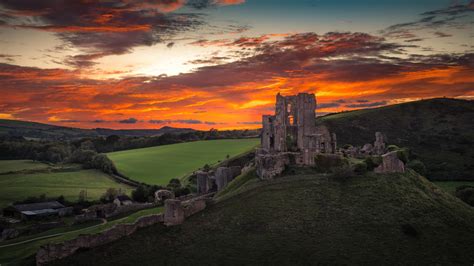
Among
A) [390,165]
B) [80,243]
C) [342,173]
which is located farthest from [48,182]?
[390,165]

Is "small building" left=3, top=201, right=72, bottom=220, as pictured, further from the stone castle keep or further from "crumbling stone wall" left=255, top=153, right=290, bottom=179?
"crumbling stone wall" left=255, top=153, right=290, bottom=179

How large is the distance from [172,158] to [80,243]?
86.2 metres

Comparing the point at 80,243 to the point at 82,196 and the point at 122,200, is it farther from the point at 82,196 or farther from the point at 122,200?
the point at 82,196

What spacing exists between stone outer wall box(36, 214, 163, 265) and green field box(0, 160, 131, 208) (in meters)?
47.4

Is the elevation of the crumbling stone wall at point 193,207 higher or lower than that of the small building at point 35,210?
higher

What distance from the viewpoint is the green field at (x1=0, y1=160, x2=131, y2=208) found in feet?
276

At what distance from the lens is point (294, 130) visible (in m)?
59.1

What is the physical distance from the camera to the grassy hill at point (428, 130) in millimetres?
97562

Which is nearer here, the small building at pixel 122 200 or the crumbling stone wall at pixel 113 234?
the crumbling stone wall at pixel 113 234

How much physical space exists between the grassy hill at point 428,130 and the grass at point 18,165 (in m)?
89.6

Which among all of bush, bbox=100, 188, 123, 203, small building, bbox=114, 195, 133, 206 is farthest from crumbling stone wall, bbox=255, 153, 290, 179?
bush, bbox=100, 188, 123, 203

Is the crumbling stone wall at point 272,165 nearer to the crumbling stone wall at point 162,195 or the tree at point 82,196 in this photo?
the crumbling stone wall at point 162,195

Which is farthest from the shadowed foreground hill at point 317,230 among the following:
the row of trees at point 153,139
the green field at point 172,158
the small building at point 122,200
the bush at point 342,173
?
the row of trees at point 153,139

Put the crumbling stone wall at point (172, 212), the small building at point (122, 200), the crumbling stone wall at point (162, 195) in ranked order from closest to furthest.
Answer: the crumbling stone wall at point (172, 212)
the crumbling stone wall at point (162, 195)
the small building at point (122, 200)
